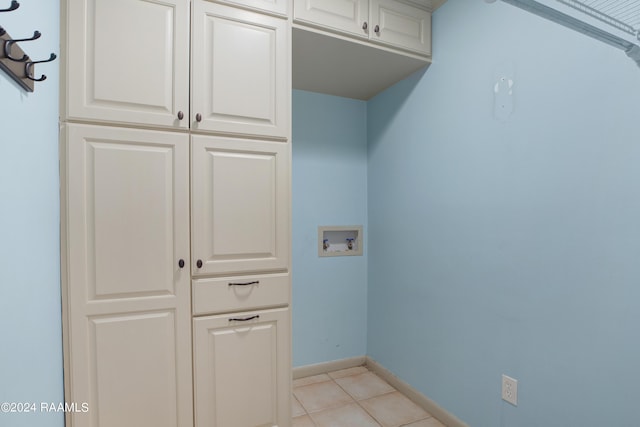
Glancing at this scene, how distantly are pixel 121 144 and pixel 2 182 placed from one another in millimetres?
556

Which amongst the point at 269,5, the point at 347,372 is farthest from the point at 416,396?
the point at 269,5

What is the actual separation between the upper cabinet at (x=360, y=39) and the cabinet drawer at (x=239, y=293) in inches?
51.5

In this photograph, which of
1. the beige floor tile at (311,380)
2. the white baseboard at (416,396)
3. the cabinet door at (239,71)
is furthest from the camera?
the beige floor tile at (311,380)

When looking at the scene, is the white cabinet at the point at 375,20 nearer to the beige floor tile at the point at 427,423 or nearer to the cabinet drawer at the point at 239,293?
the cabinet drawer at the point at 239,293

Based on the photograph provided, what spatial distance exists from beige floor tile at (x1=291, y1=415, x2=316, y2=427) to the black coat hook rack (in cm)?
200

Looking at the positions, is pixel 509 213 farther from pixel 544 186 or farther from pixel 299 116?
pixel 299 116

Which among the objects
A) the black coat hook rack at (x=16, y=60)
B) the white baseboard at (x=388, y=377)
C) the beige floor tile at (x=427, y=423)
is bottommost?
the beige floor tile at (x=427, y=423)

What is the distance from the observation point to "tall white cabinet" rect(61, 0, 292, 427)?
4.35 feet

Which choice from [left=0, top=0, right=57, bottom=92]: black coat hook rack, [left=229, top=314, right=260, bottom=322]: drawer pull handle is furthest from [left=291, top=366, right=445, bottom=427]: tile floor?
[left=0, top=0, right=57, bottom=92]: black coat hook rack

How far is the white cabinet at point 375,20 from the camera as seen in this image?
1.73 m

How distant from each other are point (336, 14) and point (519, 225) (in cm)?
144

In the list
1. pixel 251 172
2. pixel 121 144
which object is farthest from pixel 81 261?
pixel 251 172

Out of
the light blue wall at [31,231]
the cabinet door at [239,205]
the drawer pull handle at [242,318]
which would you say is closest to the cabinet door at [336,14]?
the cabinet door at [239,205]

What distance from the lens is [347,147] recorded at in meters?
2.66
